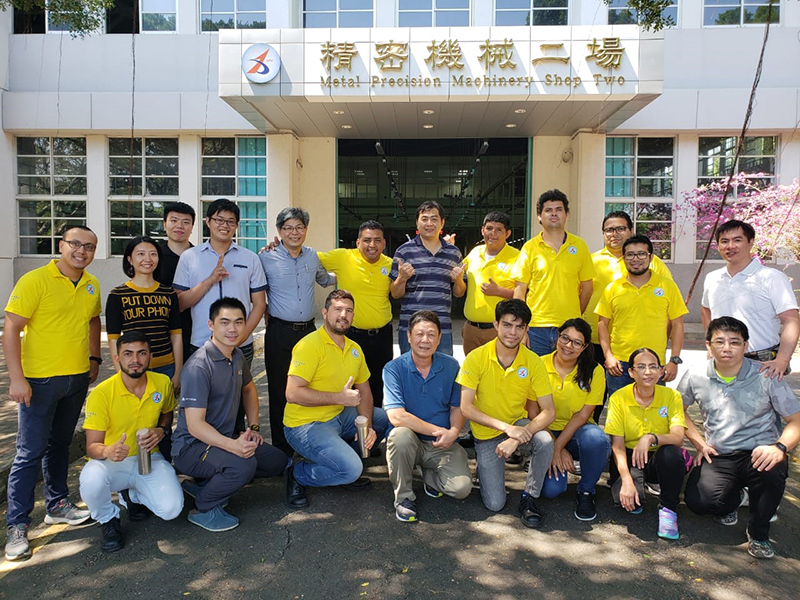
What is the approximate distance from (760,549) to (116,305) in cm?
394

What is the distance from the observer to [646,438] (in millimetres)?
3121

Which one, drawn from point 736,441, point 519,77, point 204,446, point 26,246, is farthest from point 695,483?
point 26,246

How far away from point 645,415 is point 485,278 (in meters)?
1.64

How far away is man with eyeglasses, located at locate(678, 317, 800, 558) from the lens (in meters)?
2.88

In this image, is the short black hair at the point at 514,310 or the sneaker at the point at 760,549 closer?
the sneaker at the point at 760,549

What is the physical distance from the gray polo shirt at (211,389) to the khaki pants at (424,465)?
3.36ft

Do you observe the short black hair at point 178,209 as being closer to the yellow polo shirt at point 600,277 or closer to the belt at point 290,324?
the belt at point 290,324

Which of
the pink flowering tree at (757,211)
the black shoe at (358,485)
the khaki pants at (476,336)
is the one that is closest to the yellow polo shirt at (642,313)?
the khaki pants at (476,336)

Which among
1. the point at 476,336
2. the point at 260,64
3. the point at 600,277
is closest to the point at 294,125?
the point at 260,64

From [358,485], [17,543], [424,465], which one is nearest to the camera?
[17,543]

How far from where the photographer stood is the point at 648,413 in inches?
128

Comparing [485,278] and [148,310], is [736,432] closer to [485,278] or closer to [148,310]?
[485,278]

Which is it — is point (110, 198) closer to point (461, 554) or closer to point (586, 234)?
point (586, 234)

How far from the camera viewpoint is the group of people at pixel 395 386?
9.74ft
